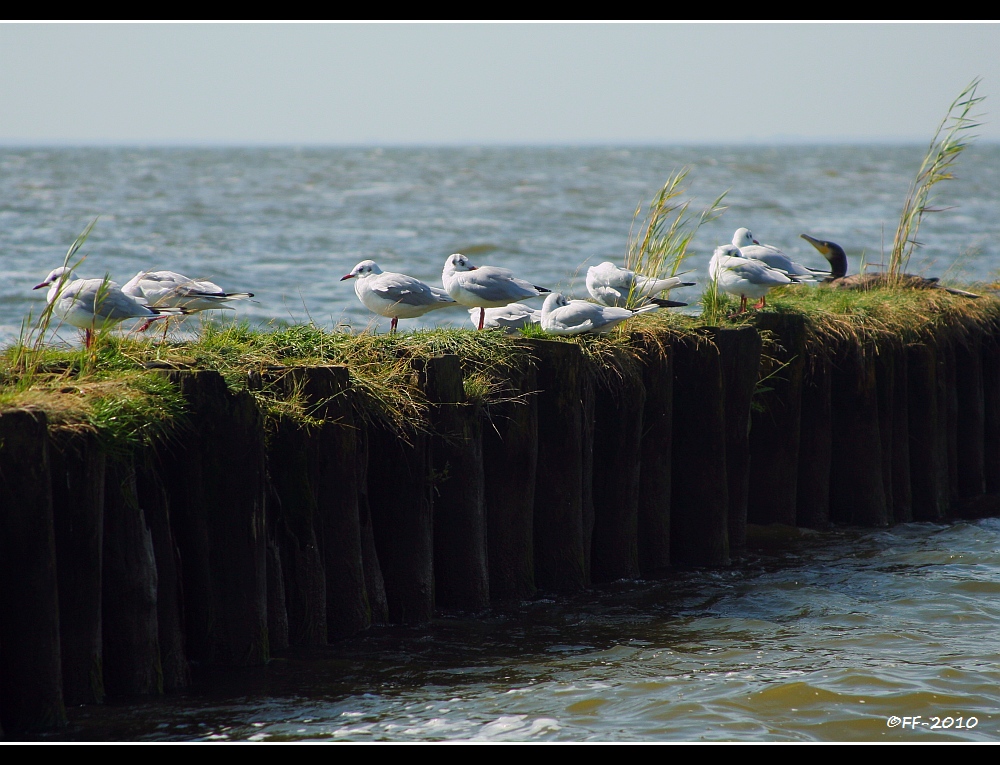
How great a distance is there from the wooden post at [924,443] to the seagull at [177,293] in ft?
19.3

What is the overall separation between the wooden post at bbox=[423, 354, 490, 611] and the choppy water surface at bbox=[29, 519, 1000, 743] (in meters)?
0.22

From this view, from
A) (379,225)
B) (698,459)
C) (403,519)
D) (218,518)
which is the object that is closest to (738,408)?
(698,459)

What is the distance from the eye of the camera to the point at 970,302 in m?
10.4

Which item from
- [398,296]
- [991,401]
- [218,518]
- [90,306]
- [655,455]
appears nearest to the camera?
[218,518]

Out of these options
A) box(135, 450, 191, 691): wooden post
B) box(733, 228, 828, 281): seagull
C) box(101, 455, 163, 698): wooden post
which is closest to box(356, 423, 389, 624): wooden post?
box(135, 450, 191, 691): wooden post

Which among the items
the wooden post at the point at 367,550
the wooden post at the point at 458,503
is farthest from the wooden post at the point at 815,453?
the wooden post at the point at 367,550

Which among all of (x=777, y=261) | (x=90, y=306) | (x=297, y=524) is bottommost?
(x=297, y=524)

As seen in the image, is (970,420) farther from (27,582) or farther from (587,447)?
(27,582)

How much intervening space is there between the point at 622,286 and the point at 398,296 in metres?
1.84

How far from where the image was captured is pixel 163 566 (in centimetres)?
526

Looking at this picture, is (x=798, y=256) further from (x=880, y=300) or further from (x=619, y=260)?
(x=880, y=300)

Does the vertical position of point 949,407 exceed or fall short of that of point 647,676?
it exceeds it

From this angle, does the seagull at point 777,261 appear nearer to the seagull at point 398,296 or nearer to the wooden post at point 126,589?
the seagull at point 398,296

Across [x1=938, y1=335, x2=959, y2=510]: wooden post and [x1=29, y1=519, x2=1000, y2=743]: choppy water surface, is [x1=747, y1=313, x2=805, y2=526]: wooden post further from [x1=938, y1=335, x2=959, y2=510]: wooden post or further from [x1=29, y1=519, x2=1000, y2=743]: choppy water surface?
[x1=938, y1=335, x2=959, y2=510]: wooden post
